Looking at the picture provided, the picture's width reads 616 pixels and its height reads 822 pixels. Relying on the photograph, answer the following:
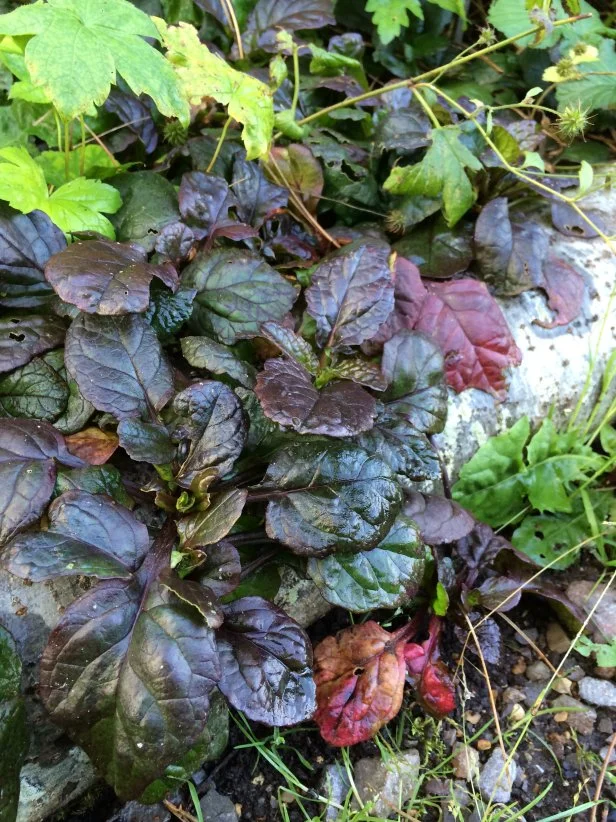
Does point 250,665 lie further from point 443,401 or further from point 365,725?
point 443,401

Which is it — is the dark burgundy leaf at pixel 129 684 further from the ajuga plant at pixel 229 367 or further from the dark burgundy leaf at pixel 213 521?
the dark burgundy leaf at pixel 213 521

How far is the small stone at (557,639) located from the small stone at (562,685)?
6cm

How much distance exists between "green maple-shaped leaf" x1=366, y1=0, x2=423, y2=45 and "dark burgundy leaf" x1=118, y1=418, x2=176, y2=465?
1565 millimetres

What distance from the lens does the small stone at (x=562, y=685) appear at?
1.51m

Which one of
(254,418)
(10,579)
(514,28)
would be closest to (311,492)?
(254,418)

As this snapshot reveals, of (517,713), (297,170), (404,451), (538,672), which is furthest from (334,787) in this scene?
(297,170)

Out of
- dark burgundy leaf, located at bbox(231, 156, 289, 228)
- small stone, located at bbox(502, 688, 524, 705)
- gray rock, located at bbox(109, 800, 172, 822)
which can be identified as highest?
dark burgundy leaf, located at bbox(231, 156, 289, 228)

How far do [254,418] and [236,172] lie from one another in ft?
2.24

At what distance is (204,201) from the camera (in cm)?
146

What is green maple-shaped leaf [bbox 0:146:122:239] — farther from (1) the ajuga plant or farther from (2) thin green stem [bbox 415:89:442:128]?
(2) thin green stem [bbox 415:89:442:128]

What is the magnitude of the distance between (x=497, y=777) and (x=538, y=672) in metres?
0.28

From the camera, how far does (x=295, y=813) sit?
4.18 feet

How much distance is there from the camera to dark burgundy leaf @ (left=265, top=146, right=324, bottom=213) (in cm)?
170

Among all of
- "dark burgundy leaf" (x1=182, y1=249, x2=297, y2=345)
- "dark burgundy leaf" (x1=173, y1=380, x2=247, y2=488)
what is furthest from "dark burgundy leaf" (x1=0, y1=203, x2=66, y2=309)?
"dark burgundy leaf" (x1=173, y1=380, x2=247, y2=488)
